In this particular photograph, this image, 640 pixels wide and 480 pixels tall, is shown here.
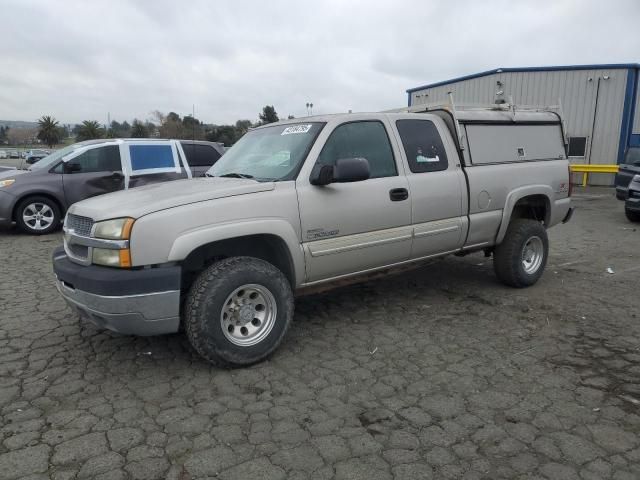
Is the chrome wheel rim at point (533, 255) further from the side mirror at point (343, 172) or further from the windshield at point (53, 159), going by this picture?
the windshield at point (53, 159)

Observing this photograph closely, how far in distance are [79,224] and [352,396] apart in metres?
2.35

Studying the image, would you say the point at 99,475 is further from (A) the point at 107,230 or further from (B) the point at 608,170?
(B) the point at 608,170

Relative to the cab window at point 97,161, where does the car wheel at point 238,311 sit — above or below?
below

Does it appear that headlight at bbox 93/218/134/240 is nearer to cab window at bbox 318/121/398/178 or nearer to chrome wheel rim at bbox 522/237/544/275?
cab window at bbox 318/121/398/178

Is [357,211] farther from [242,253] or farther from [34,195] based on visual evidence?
[34,195]

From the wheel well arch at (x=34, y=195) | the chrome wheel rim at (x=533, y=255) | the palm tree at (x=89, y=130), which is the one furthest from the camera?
the palm tree at (x=89, y=130)

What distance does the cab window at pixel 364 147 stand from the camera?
4.23m

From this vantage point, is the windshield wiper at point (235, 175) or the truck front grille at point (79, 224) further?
the windshield wiper at point (235, 175)

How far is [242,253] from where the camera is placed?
12.9 feet

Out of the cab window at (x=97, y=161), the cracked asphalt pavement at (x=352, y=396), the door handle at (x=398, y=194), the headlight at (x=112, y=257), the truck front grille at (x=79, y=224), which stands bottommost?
the cracked asphalt pavement at (x=352, y=396)

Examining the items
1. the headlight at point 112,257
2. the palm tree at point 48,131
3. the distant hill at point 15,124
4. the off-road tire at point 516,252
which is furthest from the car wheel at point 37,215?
the distant hill at point 15,124

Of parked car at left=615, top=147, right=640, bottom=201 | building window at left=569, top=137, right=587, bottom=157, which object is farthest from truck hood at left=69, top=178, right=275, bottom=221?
building window at left=569, top=137, right=587, bottom=157

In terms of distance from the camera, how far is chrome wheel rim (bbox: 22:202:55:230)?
9102 millimetres

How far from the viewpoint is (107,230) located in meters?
3.32
